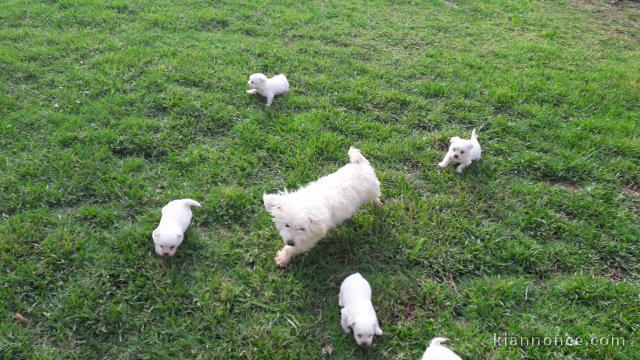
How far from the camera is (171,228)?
3.46 m

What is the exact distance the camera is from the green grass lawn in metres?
3.16

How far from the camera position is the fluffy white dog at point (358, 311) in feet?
9.65

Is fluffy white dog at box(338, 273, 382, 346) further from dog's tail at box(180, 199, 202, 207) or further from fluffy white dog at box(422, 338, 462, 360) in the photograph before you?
dog's tail at box(180, 199, 202, 207)

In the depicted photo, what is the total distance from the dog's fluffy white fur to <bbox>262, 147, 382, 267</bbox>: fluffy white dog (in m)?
1.08

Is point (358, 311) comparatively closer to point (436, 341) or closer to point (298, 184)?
point (436, 341)

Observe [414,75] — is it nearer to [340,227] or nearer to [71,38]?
[340,227]

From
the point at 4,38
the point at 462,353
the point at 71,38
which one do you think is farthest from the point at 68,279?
the point at 4,38

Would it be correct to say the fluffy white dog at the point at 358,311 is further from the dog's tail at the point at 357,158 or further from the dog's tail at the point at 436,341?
the dog's tail at the point at 357,158

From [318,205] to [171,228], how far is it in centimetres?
127

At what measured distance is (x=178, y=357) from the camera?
292cm

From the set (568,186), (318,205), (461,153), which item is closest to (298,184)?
(318,205)

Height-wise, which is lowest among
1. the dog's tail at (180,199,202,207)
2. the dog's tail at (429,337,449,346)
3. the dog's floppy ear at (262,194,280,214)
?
the dog's tail at (429,337,449,346)

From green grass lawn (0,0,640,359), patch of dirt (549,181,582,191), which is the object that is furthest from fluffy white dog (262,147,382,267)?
patch of dirt (549,181,582,191)

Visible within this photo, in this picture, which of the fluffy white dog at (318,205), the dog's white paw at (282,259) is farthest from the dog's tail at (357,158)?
the dog's white paw at (282,259)
